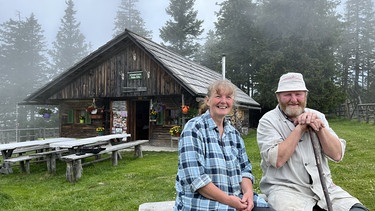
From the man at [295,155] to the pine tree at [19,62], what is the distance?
3237cm

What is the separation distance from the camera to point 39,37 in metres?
36.5

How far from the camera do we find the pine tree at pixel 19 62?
31125mm

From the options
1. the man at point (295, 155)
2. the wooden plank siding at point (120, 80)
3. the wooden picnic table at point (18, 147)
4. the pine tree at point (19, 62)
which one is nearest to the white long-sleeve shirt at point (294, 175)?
the man at point (295, 155)

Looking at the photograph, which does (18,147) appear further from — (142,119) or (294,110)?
(294,110)

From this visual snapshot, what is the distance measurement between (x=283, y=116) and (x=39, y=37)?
3947cm

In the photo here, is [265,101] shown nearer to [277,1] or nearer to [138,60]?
[277,1]

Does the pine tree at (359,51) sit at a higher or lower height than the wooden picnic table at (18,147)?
higher

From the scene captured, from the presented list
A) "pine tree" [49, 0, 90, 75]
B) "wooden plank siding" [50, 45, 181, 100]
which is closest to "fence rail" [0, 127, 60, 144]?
"wooden plank siding" [50, 45, 181, 100]

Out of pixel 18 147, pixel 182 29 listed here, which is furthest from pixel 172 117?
pixel 182 29

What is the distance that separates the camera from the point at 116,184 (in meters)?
6.37

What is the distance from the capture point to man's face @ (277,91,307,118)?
2.80 metres

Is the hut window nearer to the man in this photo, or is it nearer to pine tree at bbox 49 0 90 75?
the man

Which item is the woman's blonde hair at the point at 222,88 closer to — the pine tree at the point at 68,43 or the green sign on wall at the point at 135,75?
the green sign on wall at the point at 135,75

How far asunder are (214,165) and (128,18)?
4558 cm
